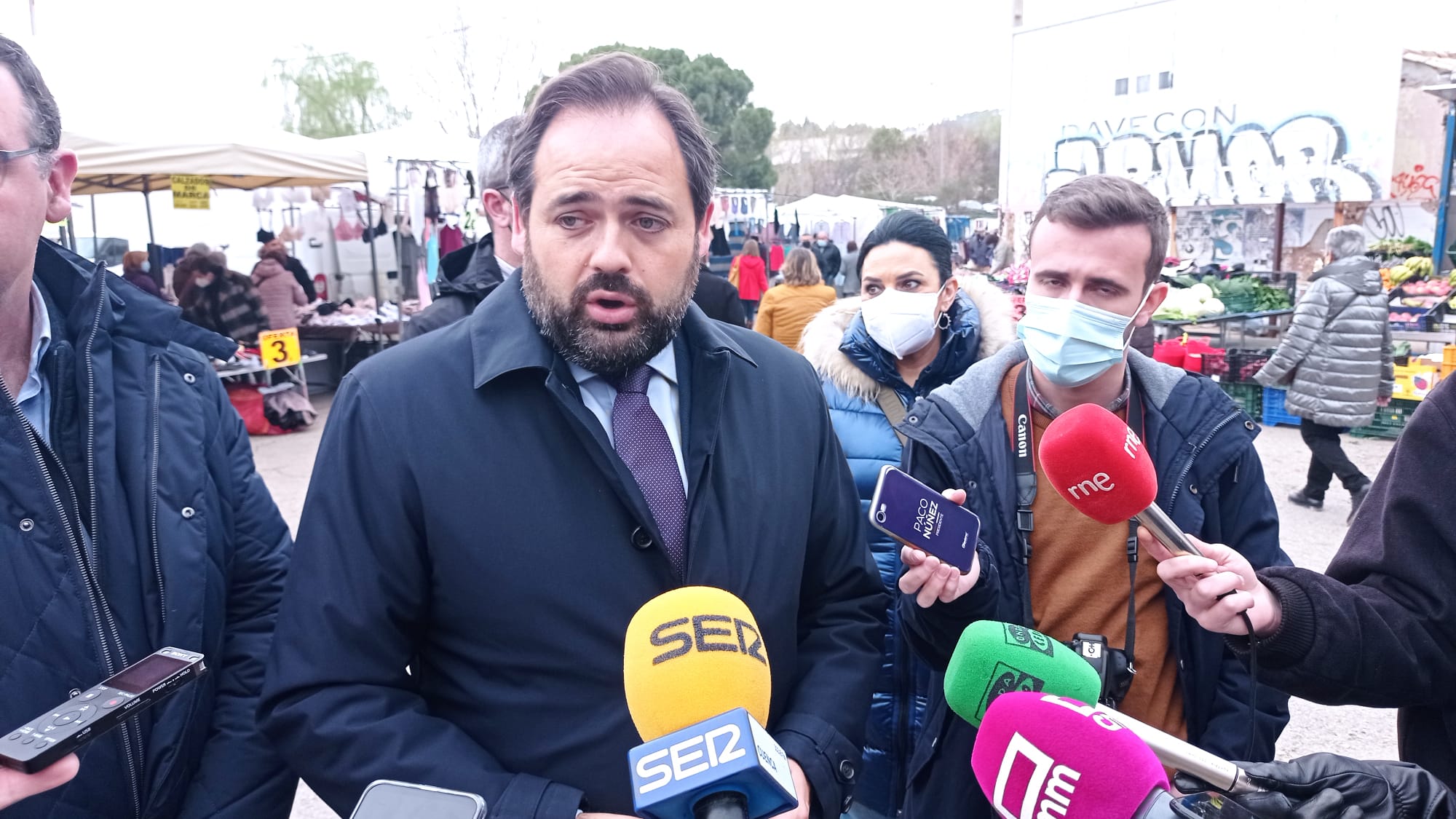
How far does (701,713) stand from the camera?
120cm

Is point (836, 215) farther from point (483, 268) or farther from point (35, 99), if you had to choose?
point (35, 99)

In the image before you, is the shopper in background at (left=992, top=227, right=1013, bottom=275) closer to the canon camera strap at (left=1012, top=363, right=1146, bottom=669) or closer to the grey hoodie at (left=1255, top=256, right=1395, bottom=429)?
the grey hoodie at (left=1255, top=256, right=1395, bottom=429)

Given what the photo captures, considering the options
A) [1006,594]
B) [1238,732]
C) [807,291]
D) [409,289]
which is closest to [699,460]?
[1006,594]

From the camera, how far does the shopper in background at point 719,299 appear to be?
4.35 metres

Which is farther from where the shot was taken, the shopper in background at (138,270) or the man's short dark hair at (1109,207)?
the shopper in background at (138,270)

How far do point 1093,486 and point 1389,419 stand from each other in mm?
8619

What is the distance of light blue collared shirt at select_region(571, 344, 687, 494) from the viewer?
164 centimetres

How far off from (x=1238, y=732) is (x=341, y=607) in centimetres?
172

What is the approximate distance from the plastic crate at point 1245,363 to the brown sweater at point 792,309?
441 cm

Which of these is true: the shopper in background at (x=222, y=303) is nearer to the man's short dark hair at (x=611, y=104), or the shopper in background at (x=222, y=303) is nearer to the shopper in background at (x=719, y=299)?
the shopper in background at (x=719, y=299)

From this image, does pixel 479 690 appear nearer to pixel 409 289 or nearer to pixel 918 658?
pixel 918 658

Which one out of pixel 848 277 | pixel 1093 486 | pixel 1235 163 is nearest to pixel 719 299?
pixel 1093 486

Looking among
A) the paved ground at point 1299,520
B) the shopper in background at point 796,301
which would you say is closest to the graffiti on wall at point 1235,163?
the paved ground at point 1299,520

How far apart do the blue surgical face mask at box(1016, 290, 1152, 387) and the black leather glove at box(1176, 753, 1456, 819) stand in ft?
3.31
